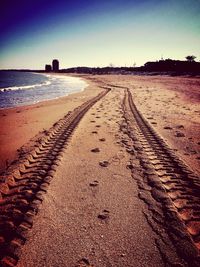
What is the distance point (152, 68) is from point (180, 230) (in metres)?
84.2

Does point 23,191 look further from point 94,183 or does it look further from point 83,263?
point 83,263

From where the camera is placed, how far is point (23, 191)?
376cm

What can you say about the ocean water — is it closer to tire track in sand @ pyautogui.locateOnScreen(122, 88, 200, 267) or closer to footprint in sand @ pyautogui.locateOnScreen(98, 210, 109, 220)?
tire track in sand @ pyautogui.locateOnScreen(122, 88, 200, 267)

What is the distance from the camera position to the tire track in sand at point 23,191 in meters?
2.67

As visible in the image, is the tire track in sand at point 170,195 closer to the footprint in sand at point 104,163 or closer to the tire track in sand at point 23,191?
the footprint in sand at point 104,163

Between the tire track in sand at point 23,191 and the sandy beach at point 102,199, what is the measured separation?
0.01m

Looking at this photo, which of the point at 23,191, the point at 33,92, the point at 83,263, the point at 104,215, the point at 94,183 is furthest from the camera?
the point at 33,92

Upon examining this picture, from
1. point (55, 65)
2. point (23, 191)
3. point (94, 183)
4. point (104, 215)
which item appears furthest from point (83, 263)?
point (55, 65)

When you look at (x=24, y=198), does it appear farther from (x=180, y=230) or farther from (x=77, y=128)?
(x=77, y=128)

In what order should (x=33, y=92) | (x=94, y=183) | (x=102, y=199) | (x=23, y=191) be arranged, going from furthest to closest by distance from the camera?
1. (x=33, y=92)
2. (x=94, y=183)
3. (x=23, y=191)
4. (x=102, y=199)

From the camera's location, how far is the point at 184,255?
8.04ft

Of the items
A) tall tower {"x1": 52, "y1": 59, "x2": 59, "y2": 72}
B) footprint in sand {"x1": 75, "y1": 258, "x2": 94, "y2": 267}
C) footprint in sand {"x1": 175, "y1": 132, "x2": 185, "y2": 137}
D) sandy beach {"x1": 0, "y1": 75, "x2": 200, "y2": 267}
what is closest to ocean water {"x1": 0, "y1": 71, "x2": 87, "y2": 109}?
sandy beach {"x1": 0, "y1": 75, "x2": 200, "y2": 267}

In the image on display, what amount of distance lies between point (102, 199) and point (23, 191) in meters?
1.50

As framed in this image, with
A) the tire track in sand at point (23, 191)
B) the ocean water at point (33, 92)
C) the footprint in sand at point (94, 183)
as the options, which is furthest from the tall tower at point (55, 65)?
the footprint in sand at point (94, 183)
